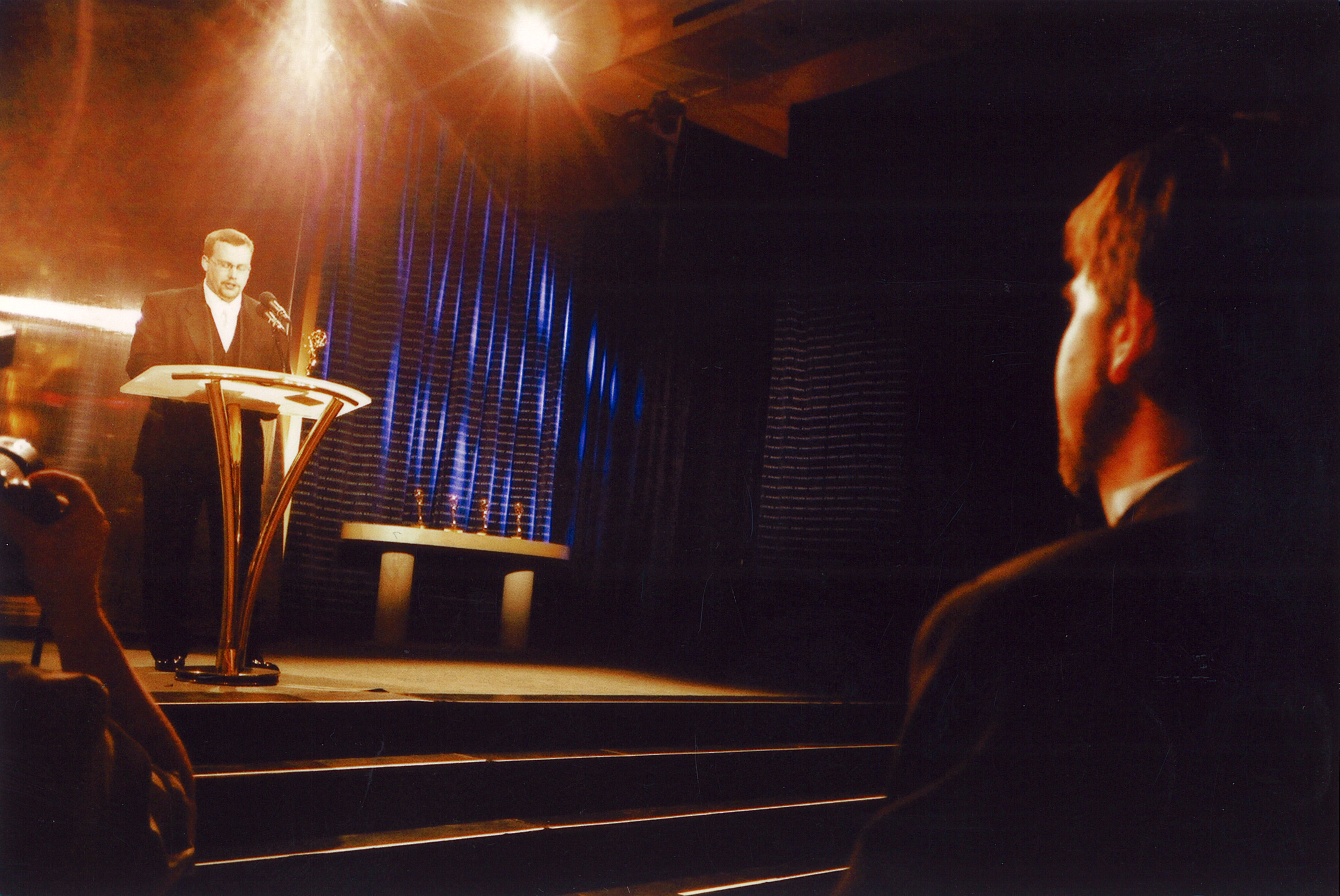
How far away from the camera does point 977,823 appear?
79.1 inches

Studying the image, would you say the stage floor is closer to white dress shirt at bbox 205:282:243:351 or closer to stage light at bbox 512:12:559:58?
white dress shirt at bbox 205:282:243:351

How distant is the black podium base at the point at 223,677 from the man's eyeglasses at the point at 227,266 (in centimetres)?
115

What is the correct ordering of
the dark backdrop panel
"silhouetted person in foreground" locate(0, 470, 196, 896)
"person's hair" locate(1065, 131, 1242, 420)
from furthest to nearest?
the dark backdrop panel → "person's hair" locate(1065, 131, 1242, 420) → "silhouetted person in foreground" locate(0, 470, 196, 896)

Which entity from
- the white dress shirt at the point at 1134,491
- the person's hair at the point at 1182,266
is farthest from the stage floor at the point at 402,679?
the person's hair at the point at 1182,266

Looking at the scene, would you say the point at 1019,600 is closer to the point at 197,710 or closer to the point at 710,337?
the point at 197,710

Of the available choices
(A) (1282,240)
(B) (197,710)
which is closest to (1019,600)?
(A) (1282,240)

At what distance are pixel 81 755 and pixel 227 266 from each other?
1.78 m

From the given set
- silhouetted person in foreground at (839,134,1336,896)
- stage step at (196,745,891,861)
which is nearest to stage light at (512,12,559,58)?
silhouetted person in foreground at (839,134,1336,896)

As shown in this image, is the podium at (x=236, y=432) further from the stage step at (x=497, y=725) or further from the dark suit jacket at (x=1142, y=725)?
the dark suit jacket at (x=1142, y=725)

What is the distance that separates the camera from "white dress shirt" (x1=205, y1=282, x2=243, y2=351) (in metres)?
2.64

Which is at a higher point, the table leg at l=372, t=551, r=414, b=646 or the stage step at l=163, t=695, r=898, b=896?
the table leg at l=372, t=551, r=414, b=646

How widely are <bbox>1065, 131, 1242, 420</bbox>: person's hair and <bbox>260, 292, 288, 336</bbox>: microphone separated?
2.59 m

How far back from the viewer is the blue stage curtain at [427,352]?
4312 millimetres

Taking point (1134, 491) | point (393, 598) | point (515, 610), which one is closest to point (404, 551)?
point (393, 598)
